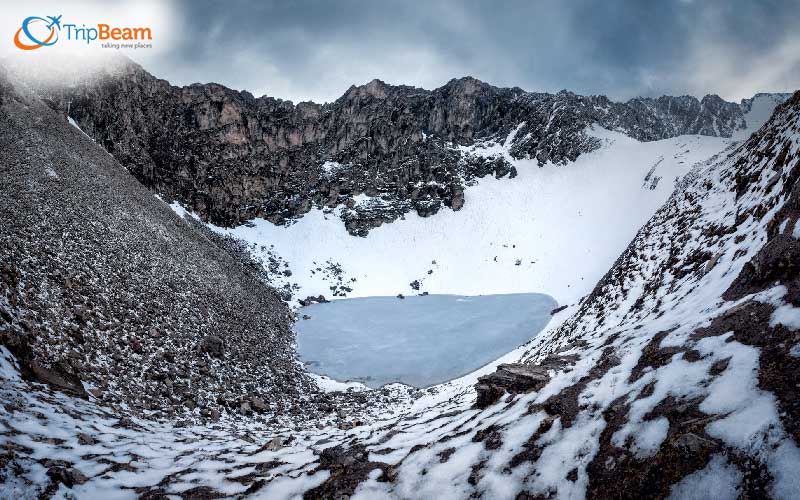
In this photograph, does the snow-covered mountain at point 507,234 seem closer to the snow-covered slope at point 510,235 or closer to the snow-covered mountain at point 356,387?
the snow-covered slope at point 510,235

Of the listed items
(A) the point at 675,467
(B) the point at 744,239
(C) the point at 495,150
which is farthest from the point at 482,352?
(C) the point at 495,150

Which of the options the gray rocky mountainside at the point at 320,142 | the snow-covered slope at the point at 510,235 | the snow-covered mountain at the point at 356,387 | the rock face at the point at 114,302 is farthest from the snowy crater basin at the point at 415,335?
the gray rocky mountainside at the point at 320,142

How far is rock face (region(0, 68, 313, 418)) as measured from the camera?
10.0 metres

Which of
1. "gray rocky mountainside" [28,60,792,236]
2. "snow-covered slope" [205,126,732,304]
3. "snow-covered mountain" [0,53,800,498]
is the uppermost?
"gray rocky mountainside" [28,60,792,236]

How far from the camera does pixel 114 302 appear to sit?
14.1 metres

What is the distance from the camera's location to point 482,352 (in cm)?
2509

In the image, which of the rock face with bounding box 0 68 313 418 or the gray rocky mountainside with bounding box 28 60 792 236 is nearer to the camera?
the rock face with bounding box 0 68 313 418

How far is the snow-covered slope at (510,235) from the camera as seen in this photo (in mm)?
47719

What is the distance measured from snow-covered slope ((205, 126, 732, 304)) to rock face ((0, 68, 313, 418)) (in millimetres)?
24065

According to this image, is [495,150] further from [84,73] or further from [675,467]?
[675,467]

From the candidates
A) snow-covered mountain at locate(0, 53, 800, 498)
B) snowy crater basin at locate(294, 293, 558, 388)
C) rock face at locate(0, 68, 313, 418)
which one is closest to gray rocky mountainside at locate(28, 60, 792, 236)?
snow-covered mountain at locate(0, 53, 800, 498)

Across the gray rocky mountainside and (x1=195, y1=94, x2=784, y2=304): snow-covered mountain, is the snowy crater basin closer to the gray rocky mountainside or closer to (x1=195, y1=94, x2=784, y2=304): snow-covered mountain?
(x1=195, y1=94, x2=784, y2=304): snow-covered mountain

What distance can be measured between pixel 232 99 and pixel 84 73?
78.9ft

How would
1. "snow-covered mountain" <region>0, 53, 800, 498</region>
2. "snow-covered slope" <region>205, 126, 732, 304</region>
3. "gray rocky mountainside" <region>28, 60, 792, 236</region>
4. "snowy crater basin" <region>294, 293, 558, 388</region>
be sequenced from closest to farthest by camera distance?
"snow-covered mountain" <region>0, 53, 800, 498</region>, "snowy crater basin" <region>294, 293, 558, 388</region>, "snow-covered slope" <region>205, 126, 732, 304</region>, "gray rocky mountainside" <region>28, 60, 792, 236</region>
